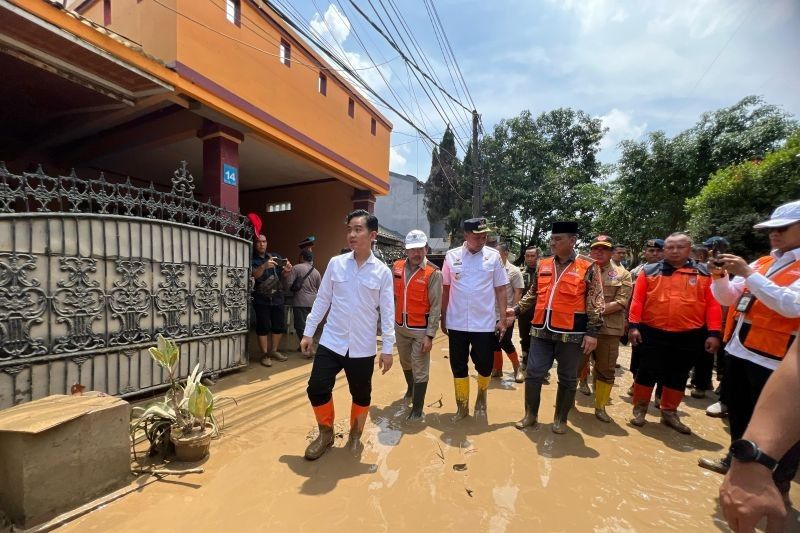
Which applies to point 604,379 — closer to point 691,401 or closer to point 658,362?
point 658,362

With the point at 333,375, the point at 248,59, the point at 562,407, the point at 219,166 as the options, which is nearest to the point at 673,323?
the point at 562,407

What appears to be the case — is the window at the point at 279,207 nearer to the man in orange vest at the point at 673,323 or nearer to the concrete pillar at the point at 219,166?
the concrete pillar at the point at 219,166

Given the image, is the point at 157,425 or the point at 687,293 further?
the point at 687,293

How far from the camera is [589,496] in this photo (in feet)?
7.94

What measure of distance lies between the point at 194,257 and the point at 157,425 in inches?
85.1

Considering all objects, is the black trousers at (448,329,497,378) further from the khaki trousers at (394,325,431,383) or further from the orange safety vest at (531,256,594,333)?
the orange safety vest at (531,256,594,333)

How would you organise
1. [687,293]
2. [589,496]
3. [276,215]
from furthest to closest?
[276,215] → [687,293] → [589,496]

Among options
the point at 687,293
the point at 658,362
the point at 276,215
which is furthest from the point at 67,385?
the point at 276,215

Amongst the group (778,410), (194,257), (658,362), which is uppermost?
(194,257)

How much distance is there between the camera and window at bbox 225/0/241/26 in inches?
218

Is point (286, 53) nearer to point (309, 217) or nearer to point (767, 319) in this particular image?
point (309, 217)

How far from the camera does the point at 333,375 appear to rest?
9.66ft

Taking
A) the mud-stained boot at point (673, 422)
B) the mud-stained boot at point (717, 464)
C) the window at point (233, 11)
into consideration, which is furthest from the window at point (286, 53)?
the mud-stained boot at point (717, 464)

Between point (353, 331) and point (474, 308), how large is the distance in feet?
4.35
